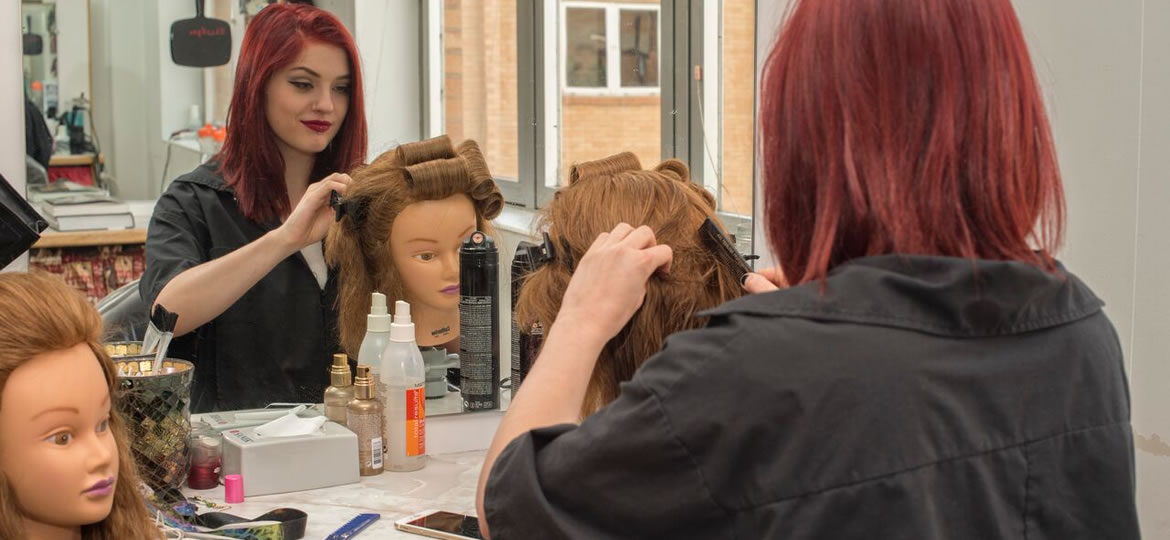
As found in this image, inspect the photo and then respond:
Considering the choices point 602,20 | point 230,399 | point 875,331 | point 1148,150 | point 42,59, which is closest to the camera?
point 875,331

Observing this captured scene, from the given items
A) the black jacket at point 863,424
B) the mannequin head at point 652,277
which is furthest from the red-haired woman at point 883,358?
the mannequin head at point 652,277

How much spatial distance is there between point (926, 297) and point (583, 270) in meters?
0.47

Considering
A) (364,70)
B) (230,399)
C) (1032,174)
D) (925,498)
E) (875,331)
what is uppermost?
(364,70)

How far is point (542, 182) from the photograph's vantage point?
2.03m

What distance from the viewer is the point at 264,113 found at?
6.22 feet

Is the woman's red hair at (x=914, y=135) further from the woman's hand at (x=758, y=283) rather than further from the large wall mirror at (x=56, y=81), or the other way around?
the large wall mirror at (x=56, y=81)

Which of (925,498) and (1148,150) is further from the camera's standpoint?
(1148,150)

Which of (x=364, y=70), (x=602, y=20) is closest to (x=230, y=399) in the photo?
(x=364, y=70)

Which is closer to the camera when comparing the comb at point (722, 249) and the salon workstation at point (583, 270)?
the salon workstation at point (583, 270)

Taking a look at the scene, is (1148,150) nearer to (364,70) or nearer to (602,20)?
(602,20)

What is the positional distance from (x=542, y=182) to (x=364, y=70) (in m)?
0.35

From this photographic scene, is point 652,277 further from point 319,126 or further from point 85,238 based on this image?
point 85,238

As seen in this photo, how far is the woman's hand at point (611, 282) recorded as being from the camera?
4.09ft

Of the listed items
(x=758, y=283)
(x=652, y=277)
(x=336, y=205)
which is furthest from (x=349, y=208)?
(x=758, y=283)
